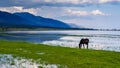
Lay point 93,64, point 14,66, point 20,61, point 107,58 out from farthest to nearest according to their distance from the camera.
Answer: point 107,58, point 93,64, point 20,61, point 14,66

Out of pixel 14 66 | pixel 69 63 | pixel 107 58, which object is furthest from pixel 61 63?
pixel 107 58

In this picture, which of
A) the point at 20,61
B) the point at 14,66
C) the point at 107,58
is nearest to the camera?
the point at 14,66

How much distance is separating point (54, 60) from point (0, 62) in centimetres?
543

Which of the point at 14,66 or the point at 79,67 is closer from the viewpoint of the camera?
the point at 14,66

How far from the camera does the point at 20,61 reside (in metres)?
26.0

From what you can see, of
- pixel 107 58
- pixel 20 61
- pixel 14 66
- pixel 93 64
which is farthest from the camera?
pixel 107 58

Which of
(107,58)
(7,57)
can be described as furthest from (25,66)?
(107,58)

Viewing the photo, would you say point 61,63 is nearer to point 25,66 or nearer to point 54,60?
point 54,60

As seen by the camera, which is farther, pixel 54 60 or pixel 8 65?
pixel 54 60

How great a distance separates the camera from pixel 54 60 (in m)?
28.1

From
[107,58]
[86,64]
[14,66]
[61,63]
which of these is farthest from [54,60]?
[107,58]

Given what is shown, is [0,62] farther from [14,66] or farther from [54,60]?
[54,60]

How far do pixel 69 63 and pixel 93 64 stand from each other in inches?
90.9

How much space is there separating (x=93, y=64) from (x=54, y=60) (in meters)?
3.67
